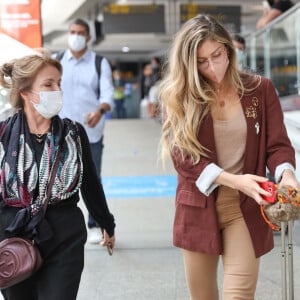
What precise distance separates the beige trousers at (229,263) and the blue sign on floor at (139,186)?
499cm

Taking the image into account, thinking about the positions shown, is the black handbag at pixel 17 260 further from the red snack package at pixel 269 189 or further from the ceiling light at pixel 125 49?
the ceiling light at pixel 125 49

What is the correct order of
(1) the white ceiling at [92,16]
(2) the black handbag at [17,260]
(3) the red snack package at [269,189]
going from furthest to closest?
(1) the white ceiling at [92,16], (2) the black handbag at [17,260], (3) the red snack package at [269,189]

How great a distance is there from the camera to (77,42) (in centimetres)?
555

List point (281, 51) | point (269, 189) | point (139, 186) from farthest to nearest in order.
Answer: point (281, 51), point (139, 186), point (269, 189)

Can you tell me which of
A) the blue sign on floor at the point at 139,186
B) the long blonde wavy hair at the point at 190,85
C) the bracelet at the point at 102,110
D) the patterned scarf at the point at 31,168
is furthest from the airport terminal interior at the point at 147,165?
the bracelet at the point at 102,110

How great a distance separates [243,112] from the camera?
2.70 m

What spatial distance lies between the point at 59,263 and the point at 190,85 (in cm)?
96

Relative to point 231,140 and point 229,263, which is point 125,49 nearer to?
point 231,140

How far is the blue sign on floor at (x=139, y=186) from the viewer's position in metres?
7.93

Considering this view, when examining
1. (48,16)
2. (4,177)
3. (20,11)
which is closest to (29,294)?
(4,177)

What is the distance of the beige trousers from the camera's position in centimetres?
263

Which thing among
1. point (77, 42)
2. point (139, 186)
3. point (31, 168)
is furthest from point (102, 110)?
point (139, 186)

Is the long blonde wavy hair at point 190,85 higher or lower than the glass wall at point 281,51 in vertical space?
higher

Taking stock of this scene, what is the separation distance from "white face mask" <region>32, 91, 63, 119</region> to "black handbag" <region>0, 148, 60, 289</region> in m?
0.58
